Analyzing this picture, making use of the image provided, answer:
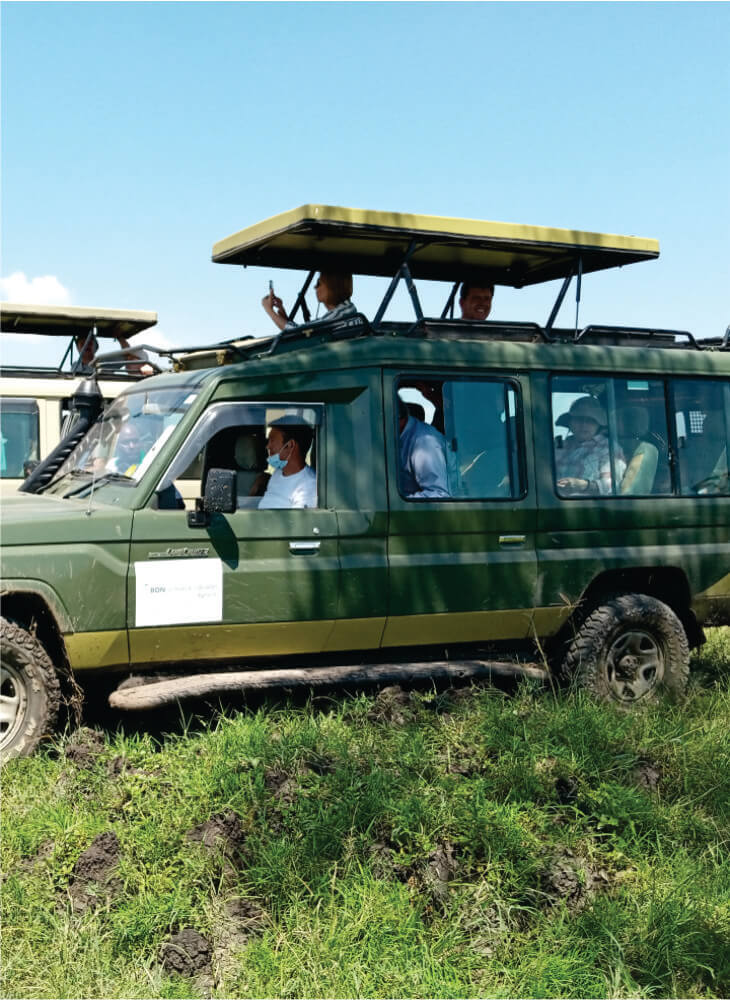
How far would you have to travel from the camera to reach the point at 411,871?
3.91m

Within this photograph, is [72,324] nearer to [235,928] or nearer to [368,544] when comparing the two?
[368,544]

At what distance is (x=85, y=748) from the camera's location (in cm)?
479

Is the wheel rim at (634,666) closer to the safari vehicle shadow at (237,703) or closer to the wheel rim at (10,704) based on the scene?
the safari vehicle shadow at (237,703)

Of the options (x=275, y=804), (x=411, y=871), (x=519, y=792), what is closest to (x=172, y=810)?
(x=275, y=804)

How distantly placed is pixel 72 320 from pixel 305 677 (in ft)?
24.7

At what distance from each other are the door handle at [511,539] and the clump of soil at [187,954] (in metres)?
3.03

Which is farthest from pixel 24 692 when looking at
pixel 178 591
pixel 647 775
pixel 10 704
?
pixel 647 775

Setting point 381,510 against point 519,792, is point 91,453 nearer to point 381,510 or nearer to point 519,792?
point 381,510

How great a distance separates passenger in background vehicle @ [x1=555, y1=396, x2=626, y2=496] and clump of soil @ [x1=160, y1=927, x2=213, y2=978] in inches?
138

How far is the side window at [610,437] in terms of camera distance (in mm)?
6266

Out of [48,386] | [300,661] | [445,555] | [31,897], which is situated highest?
[48,386]

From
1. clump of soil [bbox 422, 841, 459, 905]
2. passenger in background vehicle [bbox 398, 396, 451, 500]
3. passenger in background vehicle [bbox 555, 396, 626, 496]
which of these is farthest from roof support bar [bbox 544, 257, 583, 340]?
clump of soil [bbox 422, 841, 459, 905]

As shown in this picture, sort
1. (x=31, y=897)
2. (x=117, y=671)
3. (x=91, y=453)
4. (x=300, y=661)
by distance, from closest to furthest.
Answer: (x=31, y=897) < (x=117, y=671) < (x=300, y=661) < (x=91, y=453)

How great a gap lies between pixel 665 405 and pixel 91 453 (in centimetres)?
340
